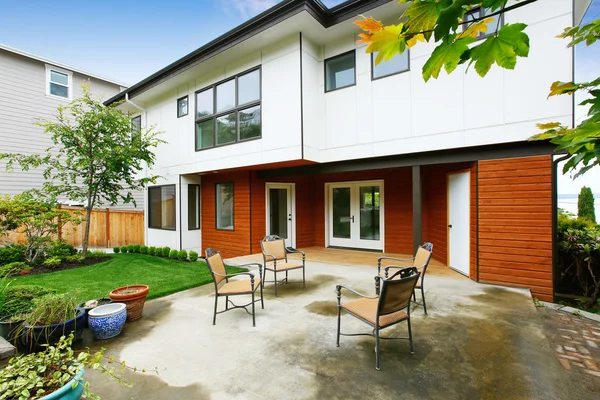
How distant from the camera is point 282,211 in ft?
29.7

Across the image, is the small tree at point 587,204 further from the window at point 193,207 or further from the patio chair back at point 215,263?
the window at point 193,207

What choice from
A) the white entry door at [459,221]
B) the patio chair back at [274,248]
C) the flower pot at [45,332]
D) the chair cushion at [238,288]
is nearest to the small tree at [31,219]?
the flower pot at [45,332]

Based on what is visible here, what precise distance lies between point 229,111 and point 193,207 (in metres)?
3.92

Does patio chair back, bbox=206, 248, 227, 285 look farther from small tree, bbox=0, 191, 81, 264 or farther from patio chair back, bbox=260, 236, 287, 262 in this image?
small tree, bbox=0, 191, 81, 264

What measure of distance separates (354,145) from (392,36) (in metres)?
5.24

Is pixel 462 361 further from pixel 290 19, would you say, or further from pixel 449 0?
pixel 290 19

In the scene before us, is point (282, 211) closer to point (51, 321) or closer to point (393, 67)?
point (393, 67)

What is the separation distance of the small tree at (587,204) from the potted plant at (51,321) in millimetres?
11114

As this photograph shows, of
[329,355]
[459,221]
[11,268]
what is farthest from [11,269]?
[459,221]

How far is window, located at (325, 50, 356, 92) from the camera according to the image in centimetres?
639

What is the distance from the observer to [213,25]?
11.6 m

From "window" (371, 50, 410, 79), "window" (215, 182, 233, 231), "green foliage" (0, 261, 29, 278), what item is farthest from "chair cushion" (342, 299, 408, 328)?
"window" (215, 182, 233, 231)

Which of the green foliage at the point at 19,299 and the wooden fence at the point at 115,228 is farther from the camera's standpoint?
the wooden fence at the point at 115,228

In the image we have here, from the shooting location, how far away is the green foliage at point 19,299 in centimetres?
310
